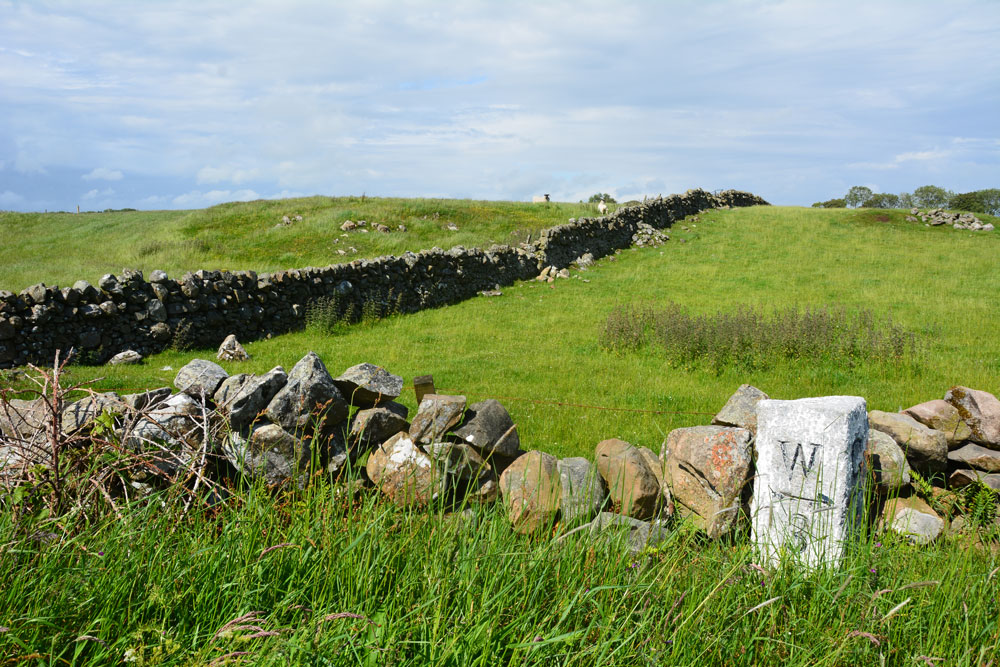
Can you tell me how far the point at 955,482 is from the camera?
5.71m

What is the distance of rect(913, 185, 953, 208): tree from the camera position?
59500mm

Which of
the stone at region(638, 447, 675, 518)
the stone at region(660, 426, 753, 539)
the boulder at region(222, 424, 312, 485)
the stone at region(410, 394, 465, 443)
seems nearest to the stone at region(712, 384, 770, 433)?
the stone at region(660, 426, 753, 539)

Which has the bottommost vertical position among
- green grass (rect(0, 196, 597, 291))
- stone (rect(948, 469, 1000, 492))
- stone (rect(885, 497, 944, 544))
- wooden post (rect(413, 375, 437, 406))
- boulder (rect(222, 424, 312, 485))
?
stone (rect(885, 497, 944, 544))

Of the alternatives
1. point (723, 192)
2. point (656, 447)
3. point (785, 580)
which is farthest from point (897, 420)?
point (723, 192)

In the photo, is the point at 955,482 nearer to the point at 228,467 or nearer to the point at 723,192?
the point at 228,467

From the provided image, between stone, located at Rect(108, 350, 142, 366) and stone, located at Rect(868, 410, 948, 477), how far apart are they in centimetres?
1208

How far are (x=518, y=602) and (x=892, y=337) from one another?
1166 centimetres

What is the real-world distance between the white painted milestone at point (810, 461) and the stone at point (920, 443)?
143 cm

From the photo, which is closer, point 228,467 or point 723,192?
point 228,467

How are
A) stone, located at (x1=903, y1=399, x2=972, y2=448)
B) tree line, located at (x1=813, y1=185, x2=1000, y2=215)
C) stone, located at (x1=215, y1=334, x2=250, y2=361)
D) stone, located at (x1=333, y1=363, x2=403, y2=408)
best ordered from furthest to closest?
1. tree line, located at (x1=813, y1=185, x2=1000, y2=215)
2. stone, located at (x1=215, y1=334, x2=250, y2=361)
3. stone, located at (x1=903, y1=399, x2=972, y2=448)
4. stone, located at (x1=333, y1=363, x2=403, y2=408)

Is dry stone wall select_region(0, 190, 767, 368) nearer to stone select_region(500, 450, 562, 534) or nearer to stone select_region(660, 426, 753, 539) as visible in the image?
stone select_region(500, 450, 562, 534)

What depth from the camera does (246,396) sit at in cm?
495

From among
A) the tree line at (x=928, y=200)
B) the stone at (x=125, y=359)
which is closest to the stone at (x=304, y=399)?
the stone at (x=125, y=359)

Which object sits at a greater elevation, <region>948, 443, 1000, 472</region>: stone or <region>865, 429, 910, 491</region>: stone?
<region>865, 429, 910, 491</region>: stone
